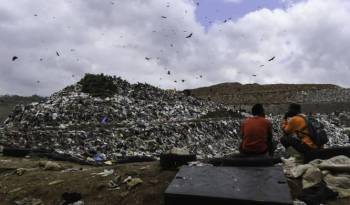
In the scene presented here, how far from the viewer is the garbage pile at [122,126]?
14.2 metres

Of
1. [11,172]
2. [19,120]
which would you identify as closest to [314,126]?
[11,172]

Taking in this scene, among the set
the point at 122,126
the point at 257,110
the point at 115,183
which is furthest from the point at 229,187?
the point at 122,126

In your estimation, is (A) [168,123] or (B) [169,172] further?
(A) [168,123]

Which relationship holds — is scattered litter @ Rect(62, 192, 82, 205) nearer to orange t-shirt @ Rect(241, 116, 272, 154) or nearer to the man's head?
orange t-shirt @ Rect(241, 116, 272, 154)

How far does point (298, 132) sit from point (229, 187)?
2.76 metres

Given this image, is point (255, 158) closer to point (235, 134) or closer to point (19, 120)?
point (235, 134)

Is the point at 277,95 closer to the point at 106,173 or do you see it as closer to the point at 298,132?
the point at 298,132

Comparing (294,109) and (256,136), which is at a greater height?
(294,109)

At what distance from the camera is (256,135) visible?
6.84 metres

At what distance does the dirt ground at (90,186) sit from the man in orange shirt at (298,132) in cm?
137

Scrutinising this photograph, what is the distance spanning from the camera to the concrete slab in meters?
5.12

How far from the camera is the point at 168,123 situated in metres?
17.4

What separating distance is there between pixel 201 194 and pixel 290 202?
3.02 feet

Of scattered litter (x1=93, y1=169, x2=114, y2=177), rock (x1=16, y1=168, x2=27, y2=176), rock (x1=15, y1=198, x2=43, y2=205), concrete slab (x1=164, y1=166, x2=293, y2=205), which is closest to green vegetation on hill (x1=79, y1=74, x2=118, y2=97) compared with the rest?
rock (x1=16, y1=168, x2=27, y2=176)
